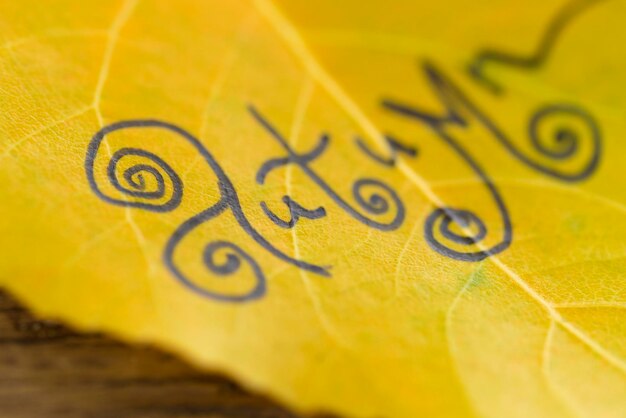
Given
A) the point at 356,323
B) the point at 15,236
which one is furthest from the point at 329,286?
the point at 15,236

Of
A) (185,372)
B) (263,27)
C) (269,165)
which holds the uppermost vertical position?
(263,27)

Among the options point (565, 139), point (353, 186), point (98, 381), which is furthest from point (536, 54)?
point (98, 381)

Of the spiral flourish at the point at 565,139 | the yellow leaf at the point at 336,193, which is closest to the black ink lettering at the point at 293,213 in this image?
the yellow leaf at the point at 336,193

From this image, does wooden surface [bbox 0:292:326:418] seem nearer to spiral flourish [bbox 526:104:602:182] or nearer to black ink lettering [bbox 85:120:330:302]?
black ink lettering [bbox 85:120:330:302]

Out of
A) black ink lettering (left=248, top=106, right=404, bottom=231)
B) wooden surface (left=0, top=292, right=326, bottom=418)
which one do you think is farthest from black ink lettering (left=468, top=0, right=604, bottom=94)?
wooden surface (left=0, top=292, right=326, bottom=418)

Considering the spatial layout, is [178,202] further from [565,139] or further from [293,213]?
[565,139]

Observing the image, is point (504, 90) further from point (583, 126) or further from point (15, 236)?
point (15, 236)
